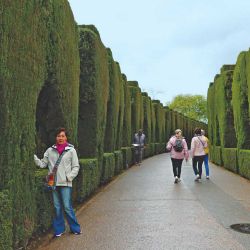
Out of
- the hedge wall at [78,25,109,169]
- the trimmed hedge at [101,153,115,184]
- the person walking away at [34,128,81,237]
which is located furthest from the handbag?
the trimmed hedge at [101,153,115,184]

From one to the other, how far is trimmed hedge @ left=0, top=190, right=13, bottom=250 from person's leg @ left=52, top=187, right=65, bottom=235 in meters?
1.64

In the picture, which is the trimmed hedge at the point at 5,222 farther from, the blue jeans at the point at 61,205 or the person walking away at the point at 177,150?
the person walking away at the point at 177,150

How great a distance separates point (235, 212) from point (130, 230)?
2753 millimetres

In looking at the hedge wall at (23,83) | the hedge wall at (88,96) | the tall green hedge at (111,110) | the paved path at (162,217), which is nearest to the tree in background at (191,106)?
the tall green hedge at (111,110)

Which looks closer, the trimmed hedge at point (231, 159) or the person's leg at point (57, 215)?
the person's leg at point (57, 215)

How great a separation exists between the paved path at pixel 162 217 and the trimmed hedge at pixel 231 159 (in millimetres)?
3580

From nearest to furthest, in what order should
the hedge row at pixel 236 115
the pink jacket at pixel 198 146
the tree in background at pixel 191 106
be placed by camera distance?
1. the pink jacket at pixel 198 146
2. the hedge row at pixel 236 115
3. the tree in background at pixel 191 106

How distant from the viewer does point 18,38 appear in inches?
225

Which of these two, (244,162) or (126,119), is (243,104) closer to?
(244,162)

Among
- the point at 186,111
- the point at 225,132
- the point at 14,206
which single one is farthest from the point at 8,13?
the point at 186,111

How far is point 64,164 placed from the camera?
22.3ft

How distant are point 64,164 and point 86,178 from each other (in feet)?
11.8

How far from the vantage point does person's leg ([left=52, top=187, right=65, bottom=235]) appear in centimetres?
687

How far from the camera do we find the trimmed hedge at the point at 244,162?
14567mm
